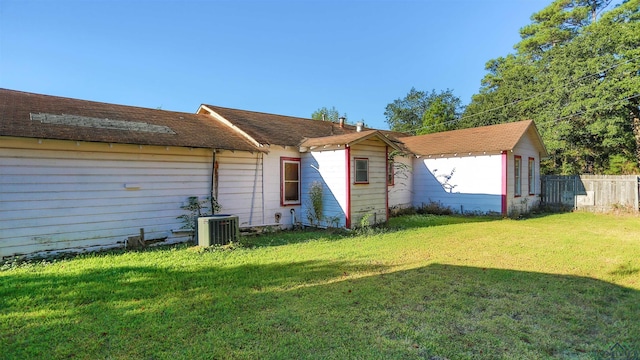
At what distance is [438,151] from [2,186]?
15.0 m

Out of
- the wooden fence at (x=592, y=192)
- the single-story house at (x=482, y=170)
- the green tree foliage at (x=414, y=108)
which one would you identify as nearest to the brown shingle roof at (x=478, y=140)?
the single-story house at (x=482, y=170)

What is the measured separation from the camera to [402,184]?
51.0ft

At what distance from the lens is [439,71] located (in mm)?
37719

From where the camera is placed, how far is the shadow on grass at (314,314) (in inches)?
124

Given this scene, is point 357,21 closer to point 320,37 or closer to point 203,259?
point 320,37

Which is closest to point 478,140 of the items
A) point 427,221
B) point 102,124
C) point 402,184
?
point 402,184

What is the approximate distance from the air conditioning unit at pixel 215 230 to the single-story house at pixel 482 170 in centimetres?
1064

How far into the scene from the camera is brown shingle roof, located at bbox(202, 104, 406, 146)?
11078 millimetres

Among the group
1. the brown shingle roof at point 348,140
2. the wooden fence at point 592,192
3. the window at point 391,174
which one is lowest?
the wooden fence at point 592,192

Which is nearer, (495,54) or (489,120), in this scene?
A: (489,120)

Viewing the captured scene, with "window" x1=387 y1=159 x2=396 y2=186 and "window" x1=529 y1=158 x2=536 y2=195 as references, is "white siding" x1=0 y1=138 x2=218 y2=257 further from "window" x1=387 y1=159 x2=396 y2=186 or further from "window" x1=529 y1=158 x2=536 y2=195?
"window" x1=529 y1=158 x2=536 y2=195

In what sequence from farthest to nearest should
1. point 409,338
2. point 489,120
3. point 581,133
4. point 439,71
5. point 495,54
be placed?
point 439,71
point 495,54
point 489,120
point 581,133
point 409,338

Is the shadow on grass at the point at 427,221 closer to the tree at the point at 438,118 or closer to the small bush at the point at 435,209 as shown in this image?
the small bush at the point at 435,209

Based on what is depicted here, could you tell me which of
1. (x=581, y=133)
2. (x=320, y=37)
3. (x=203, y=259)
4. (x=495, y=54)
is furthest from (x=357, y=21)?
(x=495, y=54)
